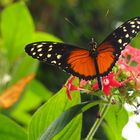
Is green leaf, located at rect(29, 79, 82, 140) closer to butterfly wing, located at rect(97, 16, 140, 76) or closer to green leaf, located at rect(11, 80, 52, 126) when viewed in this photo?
butterfly wing, located at rect(97, 16, 140, 76)

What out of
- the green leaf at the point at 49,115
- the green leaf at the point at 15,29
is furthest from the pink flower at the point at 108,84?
the green leaf at the point at 15,29

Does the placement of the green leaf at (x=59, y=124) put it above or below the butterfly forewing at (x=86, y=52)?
below

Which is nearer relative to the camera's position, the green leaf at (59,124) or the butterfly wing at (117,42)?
the green leaf at (59,124)

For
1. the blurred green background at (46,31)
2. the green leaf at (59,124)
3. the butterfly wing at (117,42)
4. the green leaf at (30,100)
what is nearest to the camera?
the green leaf at (59,124)

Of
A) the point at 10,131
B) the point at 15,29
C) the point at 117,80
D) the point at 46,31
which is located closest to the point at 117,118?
the point at 117,80

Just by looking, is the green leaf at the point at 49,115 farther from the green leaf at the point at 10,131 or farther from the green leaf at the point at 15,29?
the green leaf at the point at 15,29

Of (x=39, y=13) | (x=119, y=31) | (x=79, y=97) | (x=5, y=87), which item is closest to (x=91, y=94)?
(x=79, y=97)

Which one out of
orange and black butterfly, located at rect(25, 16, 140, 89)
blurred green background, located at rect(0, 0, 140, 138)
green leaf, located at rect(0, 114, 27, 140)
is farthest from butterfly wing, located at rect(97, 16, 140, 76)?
blurred green background, located at rect(0, 0, 140, 138)
